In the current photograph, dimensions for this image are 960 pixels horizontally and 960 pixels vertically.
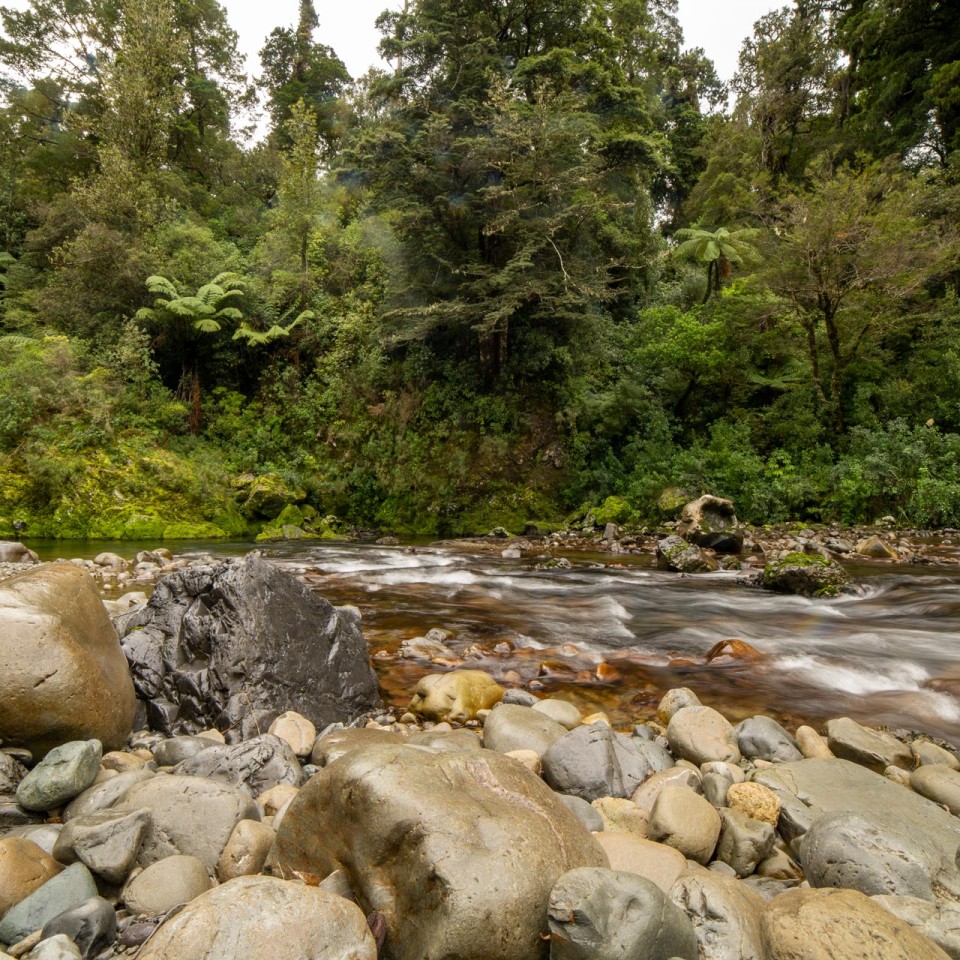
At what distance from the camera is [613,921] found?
6.11 feet

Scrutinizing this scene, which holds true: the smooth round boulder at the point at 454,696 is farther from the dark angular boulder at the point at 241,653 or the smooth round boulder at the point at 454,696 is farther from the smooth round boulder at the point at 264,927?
the smooth round boulder at the point at 264,927

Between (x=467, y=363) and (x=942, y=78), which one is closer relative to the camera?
(x=467, y=363)

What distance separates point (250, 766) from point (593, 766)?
6.36 ft

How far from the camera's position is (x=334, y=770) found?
2.30 metres

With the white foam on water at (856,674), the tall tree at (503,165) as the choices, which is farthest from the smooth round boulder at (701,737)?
the tall tree at (503,165)

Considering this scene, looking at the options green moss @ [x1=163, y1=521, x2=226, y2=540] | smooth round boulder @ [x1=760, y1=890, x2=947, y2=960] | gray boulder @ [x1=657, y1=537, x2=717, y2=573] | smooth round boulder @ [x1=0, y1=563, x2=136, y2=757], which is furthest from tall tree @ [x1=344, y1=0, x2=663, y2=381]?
smooth round boulder @ [x1=760, y1=890, x2=947, y2=960]

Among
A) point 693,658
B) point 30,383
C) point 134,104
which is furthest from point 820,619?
point 134,104

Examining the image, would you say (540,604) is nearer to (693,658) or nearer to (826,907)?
(693,658)

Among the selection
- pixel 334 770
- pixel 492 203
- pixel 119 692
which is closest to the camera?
pixel 334 770

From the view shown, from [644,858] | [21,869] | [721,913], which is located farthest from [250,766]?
[721,913]

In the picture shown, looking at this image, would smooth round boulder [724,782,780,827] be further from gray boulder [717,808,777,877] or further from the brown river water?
the brown river water

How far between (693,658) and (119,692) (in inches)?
197

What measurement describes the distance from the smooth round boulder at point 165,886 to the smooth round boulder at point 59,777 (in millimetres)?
773

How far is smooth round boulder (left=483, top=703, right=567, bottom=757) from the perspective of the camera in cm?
356
